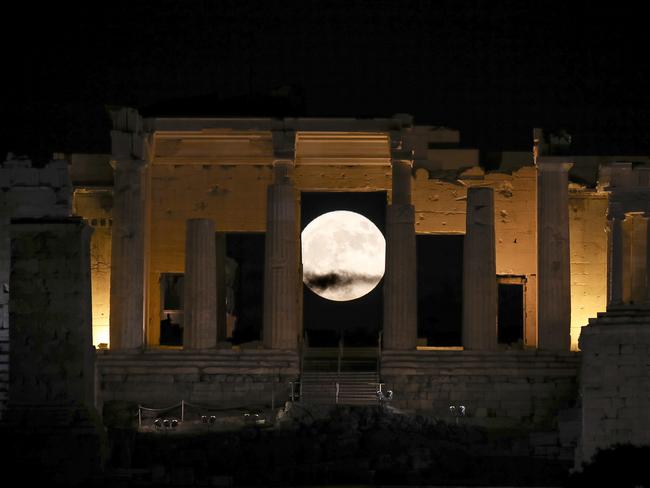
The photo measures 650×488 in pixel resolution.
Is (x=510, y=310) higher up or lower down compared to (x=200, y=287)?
lower down

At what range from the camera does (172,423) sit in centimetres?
5553

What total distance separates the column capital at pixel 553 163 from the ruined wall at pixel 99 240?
14132mm

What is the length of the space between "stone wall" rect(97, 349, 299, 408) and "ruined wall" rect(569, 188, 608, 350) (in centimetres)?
1047

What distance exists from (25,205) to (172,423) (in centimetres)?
1146

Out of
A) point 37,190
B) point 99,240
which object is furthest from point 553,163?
point 37,190

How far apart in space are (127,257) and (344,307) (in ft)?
56.5

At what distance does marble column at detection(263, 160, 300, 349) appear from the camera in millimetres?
60656

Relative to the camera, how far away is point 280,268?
61.0 m

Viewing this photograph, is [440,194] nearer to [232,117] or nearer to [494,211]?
[494,211]

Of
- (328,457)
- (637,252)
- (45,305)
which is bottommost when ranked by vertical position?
(328,457)

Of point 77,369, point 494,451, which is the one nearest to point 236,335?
point 494,451

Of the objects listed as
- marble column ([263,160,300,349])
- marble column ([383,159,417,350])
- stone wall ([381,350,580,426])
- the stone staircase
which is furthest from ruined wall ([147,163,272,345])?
stone wall ([381,350,580,426])

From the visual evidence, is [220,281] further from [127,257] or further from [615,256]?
[615,256]

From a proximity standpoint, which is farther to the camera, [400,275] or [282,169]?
[282,169]
